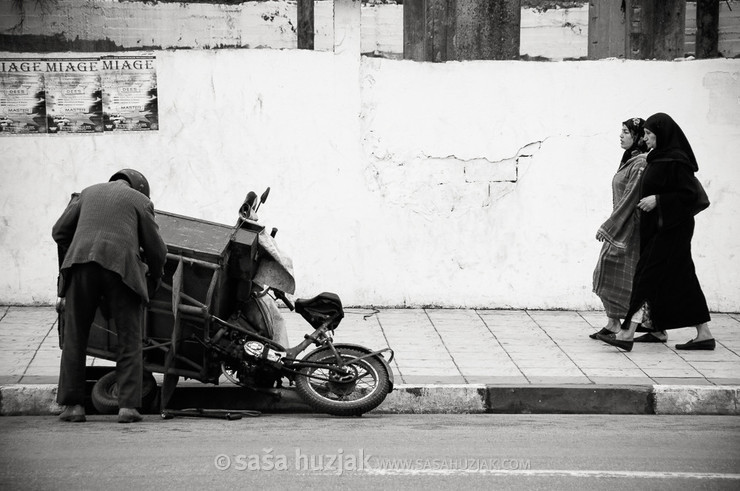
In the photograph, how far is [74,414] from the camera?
610cm

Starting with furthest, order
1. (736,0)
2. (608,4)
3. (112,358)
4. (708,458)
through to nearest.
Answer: (736,0)
(608,4)
(112,358)
(708,458)

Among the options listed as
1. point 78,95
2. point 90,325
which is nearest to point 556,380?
point 90,325

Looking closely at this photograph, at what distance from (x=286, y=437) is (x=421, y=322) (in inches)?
136

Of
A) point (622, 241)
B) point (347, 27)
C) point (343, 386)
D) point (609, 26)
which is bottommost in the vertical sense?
point (343, 386)

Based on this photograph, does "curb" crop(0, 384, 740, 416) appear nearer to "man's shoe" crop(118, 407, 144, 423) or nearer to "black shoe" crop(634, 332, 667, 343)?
"man's shoe" crop(118, 407, 144, 423)

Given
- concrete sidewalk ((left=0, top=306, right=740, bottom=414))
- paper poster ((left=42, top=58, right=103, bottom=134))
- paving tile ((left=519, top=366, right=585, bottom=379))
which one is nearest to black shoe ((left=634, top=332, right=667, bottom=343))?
concrete sidewalk ((left=0, top=306, right=740, bottom=414))

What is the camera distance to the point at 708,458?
17.6 feet

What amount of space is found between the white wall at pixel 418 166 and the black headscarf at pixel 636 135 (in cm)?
122

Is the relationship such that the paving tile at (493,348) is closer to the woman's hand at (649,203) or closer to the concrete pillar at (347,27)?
Result: the woman's hand at (649,203)

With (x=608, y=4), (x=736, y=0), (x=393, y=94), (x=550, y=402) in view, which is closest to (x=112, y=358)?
(x=550, y=402)

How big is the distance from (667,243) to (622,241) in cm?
37

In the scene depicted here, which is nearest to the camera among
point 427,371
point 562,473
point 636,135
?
point 562,473

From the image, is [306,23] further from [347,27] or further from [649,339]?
[649,339]

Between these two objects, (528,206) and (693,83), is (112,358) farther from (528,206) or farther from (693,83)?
(693,83)
